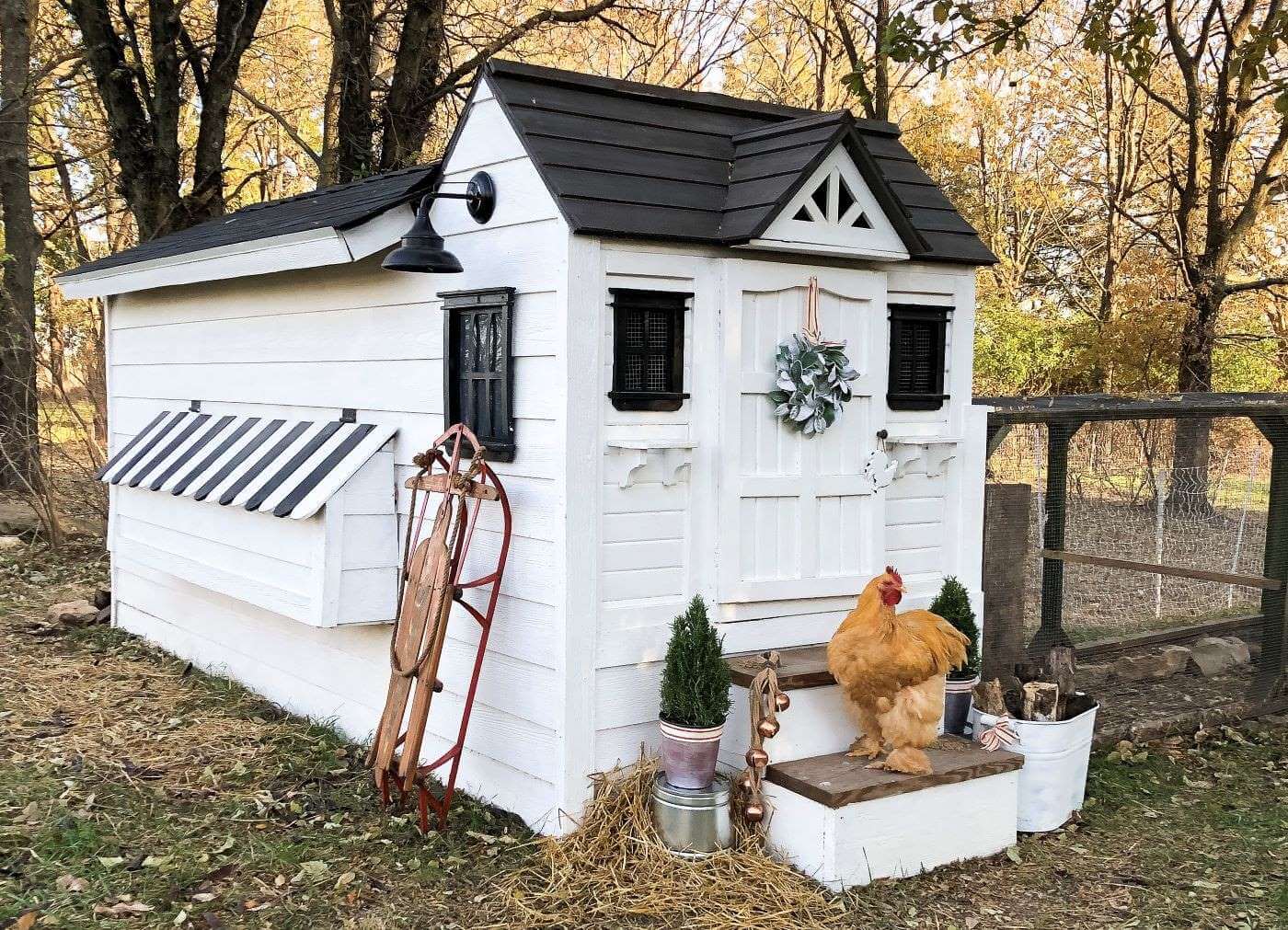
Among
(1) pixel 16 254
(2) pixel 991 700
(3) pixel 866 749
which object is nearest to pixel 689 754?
(3) pixel 866 749

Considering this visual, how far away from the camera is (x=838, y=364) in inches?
186

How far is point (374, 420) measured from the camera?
5355 mm

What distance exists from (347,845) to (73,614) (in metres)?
4.54

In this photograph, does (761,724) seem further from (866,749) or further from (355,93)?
(355,93)

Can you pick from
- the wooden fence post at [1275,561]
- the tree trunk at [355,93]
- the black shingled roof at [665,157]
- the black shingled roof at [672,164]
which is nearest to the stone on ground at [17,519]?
the tree trunk at [355,93]

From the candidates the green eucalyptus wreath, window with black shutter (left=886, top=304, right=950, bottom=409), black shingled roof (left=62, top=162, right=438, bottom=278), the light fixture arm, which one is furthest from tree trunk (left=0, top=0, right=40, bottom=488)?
window with black shutter (left=886, top=304, right=950, bottom=409)

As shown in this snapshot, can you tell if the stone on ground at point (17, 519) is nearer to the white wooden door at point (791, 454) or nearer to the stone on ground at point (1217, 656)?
the white wooden door at point (791, 454)

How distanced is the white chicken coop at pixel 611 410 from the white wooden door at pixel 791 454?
0.04 ft

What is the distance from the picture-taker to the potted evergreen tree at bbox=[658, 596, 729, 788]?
4.14 metres

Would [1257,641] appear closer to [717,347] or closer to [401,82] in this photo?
[717,347]

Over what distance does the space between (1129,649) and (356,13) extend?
834 cm

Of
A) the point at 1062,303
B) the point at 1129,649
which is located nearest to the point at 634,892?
the point at 1129,649

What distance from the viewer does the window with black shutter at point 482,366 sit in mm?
4465

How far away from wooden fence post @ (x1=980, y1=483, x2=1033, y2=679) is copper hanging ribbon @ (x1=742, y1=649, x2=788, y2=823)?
1894 mm
